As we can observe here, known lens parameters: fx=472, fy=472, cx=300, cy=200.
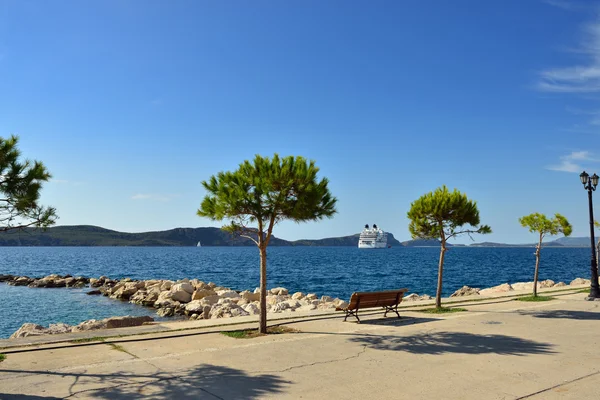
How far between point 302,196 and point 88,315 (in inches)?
A: 901

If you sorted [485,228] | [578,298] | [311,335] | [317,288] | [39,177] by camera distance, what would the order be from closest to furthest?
[39,177], [311,335], [485,228], [578,298], [317,288]

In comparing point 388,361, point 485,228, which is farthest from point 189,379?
point 485,228

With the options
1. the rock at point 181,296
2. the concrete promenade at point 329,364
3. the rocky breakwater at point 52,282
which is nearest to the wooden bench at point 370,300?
the concrete promenade at point 329,364

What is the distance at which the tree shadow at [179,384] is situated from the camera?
23.0ft

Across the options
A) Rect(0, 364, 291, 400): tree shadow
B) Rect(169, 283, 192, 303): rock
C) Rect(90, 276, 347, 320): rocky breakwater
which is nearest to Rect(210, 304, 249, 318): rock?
Rect(90, 276, 347, 320): rocky breakwater

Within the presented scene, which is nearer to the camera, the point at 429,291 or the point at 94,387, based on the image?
the point at 94,387

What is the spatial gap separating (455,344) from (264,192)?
227 inches

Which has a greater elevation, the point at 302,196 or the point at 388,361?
the point at 302,196

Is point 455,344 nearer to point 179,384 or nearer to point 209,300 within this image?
point 179,384

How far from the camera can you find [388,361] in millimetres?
9195

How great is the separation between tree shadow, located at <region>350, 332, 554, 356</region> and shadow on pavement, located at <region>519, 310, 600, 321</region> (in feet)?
15.9

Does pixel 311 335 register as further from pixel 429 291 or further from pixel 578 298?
pixel 429 291

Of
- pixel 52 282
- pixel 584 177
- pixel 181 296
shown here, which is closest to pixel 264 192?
pixel 584 177

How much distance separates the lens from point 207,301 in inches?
1072
